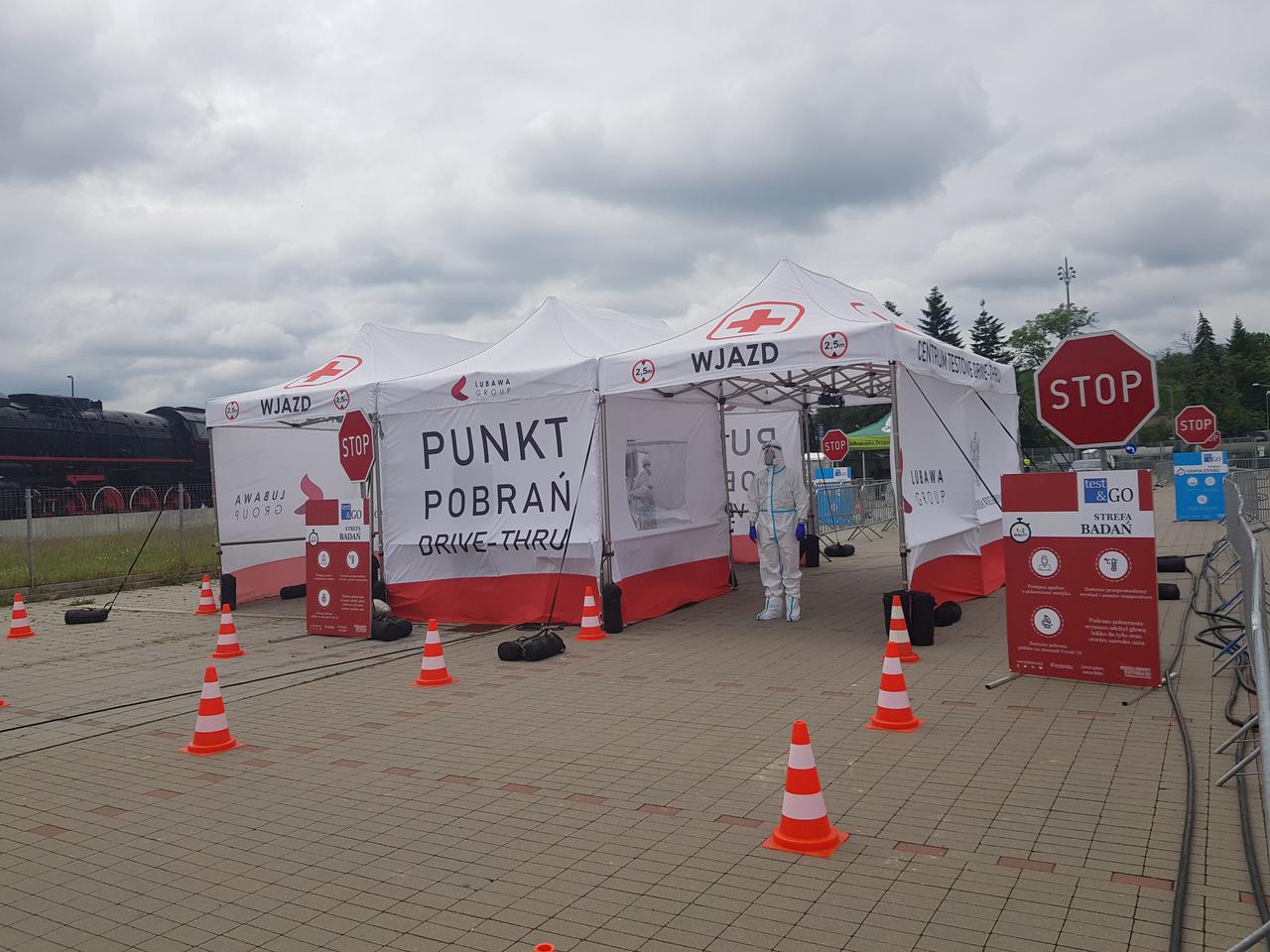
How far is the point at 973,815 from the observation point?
4855mm

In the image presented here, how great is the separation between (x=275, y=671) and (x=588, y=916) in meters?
6.73

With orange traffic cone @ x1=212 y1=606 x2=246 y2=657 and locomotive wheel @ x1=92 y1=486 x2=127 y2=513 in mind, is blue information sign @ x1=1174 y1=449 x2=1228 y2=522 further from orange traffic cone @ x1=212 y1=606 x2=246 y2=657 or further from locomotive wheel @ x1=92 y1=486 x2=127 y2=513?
locomotive wheel @ x1=92 y1=486 x2=127 y2=513

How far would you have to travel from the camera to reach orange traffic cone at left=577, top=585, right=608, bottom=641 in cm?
1075

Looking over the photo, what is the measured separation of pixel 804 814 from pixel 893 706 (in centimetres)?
223

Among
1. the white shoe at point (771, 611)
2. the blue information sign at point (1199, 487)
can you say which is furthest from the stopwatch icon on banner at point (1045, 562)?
the blue information sign at point (1199, 487)

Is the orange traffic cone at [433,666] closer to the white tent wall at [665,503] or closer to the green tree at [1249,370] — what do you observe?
the white tent wall at [665,503]

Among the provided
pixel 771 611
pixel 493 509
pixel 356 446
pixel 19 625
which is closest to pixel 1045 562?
pixel 771 611

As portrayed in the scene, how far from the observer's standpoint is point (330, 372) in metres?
13.9

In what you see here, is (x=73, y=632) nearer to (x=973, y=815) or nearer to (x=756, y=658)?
(x=756, y=658)

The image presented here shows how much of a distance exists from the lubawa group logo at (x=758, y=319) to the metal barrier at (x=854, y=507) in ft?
42.0

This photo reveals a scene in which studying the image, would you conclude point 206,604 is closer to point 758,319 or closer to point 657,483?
point 657,483

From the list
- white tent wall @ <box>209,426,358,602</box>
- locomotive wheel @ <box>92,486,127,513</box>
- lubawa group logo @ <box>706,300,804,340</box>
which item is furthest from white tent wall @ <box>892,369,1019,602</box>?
locomotive wheel @ <box>92,486,127,513</box>

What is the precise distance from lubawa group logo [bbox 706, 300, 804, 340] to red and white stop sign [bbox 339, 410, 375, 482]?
4.38 m

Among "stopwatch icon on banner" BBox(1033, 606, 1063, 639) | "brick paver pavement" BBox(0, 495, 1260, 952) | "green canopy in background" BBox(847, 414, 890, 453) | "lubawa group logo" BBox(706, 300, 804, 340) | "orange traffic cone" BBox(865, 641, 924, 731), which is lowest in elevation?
"brick paver pavement" BBox(0, 495, 1260, 952)
